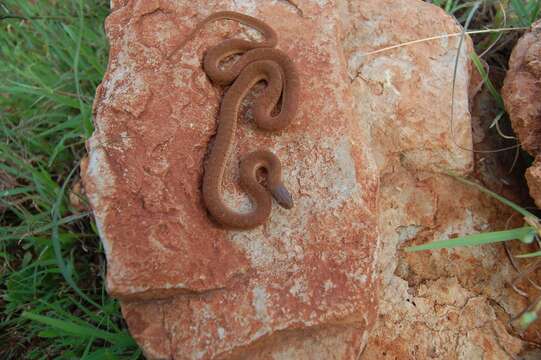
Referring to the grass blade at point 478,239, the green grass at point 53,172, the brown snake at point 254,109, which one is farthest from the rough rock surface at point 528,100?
the brown snake at point 254,109

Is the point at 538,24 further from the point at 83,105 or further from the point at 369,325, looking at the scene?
the point at 83,105

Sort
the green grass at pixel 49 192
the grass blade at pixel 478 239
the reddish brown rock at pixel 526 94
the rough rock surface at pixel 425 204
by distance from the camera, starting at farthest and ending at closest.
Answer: the green grass at pixel 49 192, the reddish brown rock at pixel 526 94, the rough rock surface at pixel 425 204, the grass blade at pixel 478 239

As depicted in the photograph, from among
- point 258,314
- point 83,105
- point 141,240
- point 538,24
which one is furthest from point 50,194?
point 538,24

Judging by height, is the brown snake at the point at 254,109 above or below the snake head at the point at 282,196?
above

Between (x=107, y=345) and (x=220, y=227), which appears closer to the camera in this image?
(x=220, y=227)

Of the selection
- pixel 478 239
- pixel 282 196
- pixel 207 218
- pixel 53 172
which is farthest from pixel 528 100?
pixel 53 172

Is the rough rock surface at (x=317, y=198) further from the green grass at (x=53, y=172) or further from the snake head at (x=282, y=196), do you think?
the green grass at (x=53, y=172)
